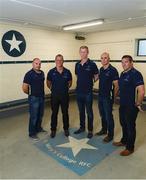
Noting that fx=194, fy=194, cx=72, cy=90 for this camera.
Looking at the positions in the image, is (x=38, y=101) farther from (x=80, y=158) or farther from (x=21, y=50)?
(x=21, y=50)

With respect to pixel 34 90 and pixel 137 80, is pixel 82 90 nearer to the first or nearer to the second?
pixel 34 90

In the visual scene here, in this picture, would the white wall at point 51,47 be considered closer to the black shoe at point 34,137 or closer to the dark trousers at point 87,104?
the black shoe at point 34,137

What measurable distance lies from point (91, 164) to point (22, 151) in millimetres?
1146

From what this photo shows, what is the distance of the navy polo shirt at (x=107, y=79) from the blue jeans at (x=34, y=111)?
115 centimetres

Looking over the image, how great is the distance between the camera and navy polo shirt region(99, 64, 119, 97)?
3344 mm

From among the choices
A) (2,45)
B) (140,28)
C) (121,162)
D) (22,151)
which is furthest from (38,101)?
(140,28)

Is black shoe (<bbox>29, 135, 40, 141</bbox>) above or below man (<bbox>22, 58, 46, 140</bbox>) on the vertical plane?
below

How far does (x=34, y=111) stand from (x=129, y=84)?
5.75 feet

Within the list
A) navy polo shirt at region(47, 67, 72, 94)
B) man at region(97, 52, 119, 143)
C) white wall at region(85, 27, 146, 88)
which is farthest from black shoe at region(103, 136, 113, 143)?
white wall at region(85, 27, 146, 88)

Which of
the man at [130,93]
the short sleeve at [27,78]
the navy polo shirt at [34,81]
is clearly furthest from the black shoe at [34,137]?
the man at [130,93]

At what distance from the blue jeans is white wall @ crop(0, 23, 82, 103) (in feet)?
5.41

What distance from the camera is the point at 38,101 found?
11.7ft

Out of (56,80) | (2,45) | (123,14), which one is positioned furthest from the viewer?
(2,45)

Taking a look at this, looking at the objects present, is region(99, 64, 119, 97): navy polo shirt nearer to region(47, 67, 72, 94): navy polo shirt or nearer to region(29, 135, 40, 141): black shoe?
region(47, 67, 72, 94): navy polo shirt
